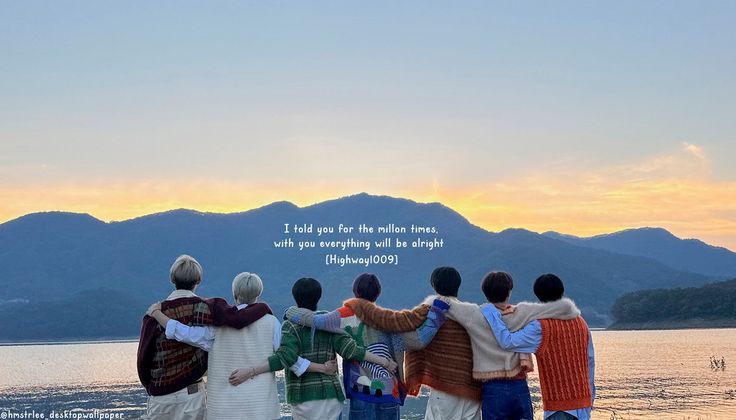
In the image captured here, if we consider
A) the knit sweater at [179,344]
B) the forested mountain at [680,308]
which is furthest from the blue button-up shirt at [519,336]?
the forested mountain at [680,308]

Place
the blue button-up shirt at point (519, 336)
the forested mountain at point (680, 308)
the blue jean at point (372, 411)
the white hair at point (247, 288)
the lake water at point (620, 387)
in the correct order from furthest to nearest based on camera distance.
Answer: the forested mountain at point (680, 308) < the lake water at point (620, 387) < the blue jean at point (372, 411) < the white hair at point (247, 288) < the blue button-up shirt at point (519, 336)

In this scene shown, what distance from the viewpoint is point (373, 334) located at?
716cm

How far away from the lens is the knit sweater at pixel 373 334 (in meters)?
6.95

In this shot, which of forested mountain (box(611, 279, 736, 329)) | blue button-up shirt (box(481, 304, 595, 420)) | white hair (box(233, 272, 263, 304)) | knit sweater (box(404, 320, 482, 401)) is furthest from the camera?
forested mountain (box(611, 279, 736, 329))

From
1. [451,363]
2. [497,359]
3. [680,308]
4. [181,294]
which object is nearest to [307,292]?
[181,294]

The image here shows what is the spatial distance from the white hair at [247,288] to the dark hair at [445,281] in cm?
148

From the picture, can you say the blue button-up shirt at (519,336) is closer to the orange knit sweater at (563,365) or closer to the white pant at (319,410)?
the orange knit sweater at (563,365)

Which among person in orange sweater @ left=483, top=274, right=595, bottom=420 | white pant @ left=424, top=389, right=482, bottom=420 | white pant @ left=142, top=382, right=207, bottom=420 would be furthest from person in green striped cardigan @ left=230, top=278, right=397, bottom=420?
person in orange sweater @ left=483, top=274, right=595, bottom=420

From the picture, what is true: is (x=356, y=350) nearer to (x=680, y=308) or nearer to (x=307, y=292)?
(x=307, y=292)

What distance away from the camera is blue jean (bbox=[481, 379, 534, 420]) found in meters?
6.96

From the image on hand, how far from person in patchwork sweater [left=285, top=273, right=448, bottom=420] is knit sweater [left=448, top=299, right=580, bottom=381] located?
18 cm

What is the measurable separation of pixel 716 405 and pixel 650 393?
33.6 ft

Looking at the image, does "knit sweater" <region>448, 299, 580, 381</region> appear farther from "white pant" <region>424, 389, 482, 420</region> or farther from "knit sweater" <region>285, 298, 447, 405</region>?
"white pant" <region>424, 389, 482, 420</region>

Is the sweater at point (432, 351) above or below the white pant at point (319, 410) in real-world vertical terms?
above
